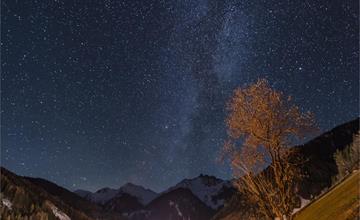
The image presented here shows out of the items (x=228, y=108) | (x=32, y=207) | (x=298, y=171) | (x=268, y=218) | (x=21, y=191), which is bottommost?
(x=268, y=218)

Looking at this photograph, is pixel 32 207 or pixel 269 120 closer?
pixel 269 120

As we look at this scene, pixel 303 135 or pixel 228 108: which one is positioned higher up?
pixel 228 108

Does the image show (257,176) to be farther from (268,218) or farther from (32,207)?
(32,207)

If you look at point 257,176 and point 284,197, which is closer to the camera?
point 284,197

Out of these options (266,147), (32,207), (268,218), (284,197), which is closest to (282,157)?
(266,147)

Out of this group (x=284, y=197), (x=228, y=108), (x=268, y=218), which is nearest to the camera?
(x=284, y=197)

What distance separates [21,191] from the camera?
118375mm

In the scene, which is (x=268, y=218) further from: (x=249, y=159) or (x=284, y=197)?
(x=249, y=159)

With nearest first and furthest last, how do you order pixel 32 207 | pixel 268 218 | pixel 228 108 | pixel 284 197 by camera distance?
pixel 284 197, pixel 268 218, pixel 228 108, pixel 32 207

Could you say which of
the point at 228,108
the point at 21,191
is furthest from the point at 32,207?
the point at 228,108

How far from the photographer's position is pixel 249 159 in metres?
32.2

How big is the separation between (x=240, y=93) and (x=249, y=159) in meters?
6.05

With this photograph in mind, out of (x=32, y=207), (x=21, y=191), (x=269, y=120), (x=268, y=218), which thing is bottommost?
(x=268, y=218)

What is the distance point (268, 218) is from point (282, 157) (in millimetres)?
5510
